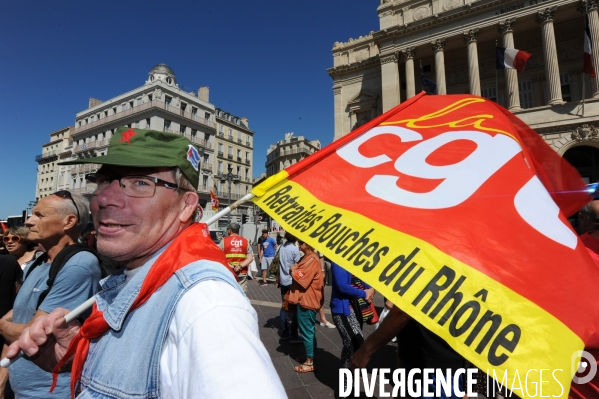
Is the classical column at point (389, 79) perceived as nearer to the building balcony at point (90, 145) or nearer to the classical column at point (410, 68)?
the classical column at point (410, 68)

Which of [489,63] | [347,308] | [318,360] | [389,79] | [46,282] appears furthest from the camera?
[389,79]

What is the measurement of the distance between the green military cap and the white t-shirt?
0.53 meters

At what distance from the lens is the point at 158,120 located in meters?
38.4

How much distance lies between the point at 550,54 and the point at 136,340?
23670mm

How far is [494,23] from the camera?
62.5 feet

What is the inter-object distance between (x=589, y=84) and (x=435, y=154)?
23778mm

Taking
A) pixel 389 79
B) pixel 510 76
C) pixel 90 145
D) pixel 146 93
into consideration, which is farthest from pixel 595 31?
pixel 90 145

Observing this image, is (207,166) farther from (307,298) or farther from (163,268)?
(163,268)

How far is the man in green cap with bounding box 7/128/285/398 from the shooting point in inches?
27.5

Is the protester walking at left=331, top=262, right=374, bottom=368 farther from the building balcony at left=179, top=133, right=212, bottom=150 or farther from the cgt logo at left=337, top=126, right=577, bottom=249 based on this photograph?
the building balcony at left=179, top=133, right=212, bottom=150

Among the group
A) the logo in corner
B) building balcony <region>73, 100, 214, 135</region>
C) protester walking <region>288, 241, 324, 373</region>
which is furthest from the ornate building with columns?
building balcony <region>73, 100, 214, 135</region>

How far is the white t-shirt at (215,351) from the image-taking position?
2.16 feet

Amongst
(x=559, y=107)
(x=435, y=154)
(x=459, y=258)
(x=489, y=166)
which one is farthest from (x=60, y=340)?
(x=559, y=107)

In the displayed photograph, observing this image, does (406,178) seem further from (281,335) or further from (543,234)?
(281,335)
